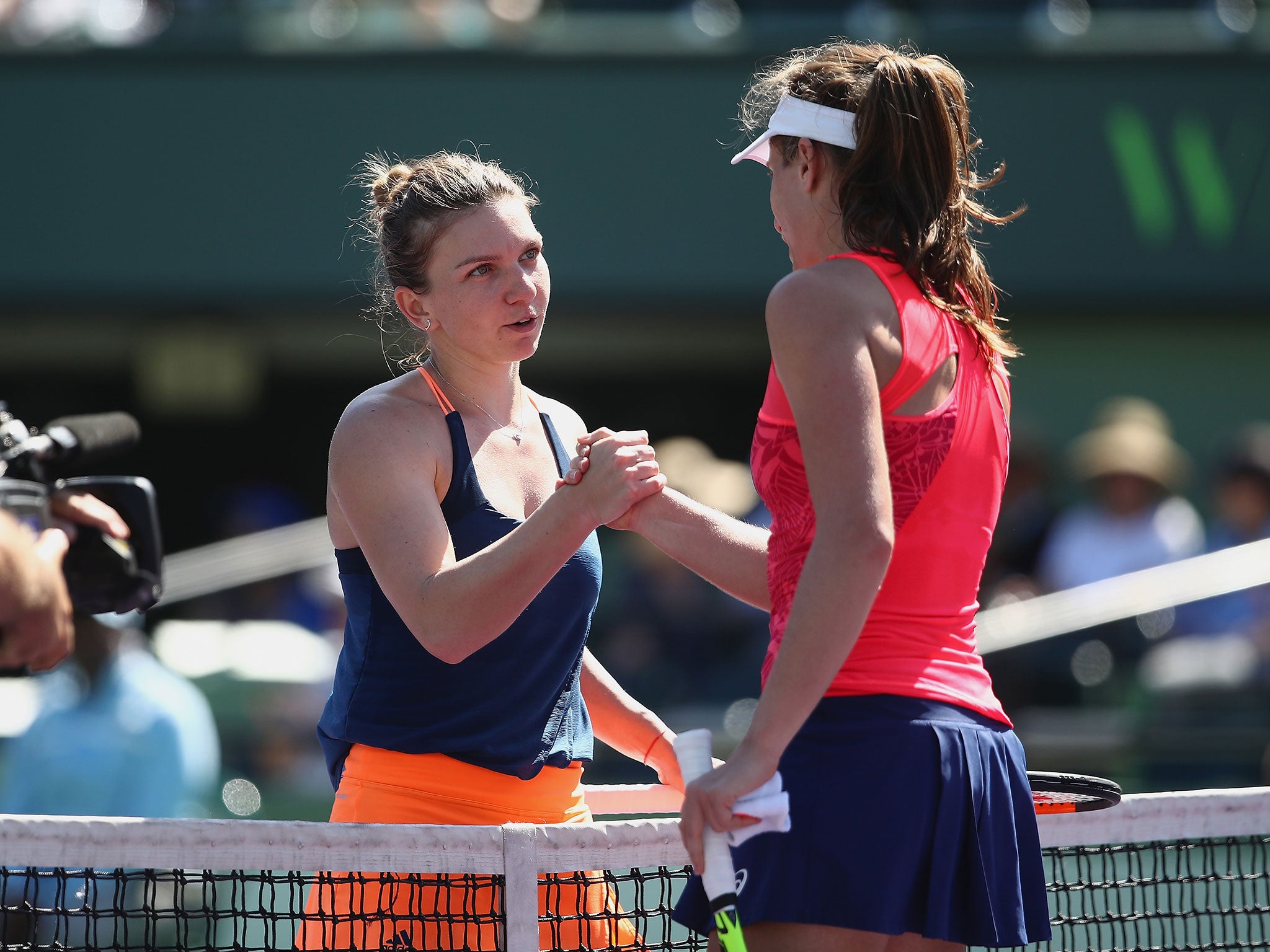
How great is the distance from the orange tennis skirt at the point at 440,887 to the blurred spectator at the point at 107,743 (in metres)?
2.93

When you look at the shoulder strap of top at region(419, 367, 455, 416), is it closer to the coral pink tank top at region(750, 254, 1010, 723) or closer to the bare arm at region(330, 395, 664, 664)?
the bare arm at region(330, 395, 664, 664)

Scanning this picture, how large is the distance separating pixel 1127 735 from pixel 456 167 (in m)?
4.52

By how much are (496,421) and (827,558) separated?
3.19ft

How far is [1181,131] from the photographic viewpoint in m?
10.9

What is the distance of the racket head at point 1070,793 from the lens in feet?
8.27

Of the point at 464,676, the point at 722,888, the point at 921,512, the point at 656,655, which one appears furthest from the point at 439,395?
the point at 656,655

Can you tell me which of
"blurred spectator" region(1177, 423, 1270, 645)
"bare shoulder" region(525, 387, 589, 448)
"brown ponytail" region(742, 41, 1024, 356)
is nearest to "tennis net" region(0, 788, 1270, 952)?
"bare shoulder" region(525, 387, 589, 448)

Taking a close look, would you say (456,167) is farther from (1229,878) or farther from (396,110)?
(396,110)

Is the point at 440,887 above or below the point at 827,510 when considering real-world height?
below

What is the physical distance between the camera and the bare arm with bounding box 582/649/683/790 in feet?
9.79

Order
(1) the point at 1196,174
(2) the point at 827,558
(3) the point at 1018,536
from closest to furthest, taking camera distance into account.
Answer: (2) the point at 827,558 < (3) the point at 1018,536 < (1) the point at 1196,174

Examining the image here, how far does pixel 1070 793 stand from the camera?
8.52ft

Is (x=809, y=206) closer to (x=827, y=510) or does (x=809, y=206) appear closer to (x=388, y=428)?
(x=827, y=510)

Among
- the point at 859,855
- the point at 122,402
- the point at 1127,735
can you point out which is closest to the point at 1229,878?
the point at 859,855
